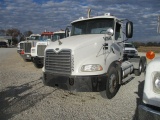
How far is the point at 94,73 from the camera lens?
535 centimetres

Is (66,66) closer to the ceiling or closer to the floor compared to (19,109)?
closer to the ceiling

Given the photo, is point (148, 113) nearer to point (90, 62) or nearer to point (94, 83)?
point (94, 83)

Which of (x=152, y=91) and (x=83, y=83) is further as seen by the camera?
(x=83, y=83)

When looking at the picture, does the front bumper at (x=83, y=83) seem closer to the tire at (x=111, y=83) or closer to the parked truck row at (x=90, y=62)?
the parked truck row at (x=90, y=62)

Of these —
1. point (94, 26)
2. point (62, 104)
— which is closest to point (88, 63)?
point (62, 104)

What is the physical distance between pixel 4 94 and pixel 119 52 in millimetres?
4327

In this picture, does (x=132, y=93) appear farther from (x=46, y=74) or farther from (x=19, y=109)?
(x=19, y=109)

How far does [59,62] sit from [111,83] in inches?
67.7

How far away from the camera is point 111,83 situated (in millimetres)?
6020

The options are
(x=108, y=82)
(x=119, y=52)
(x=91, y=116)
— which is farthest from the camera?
(x=119, y=52)

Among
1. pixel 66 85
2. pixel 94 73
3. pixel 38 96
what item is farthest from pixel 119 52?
pixel 38 96

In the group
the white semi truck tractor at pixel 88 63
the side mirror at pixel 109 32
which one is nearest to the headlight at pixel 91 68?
the white semi truck tractor at pixel 88 63

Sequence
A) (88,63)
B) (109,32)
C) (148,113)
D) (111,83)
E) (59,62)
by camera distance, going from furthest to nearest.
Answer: (109,32) → (111,83) → (59,62) → (88,63) → (148,113)

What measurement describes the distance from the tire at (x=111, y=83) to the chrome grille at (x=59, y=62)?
3.94ft
